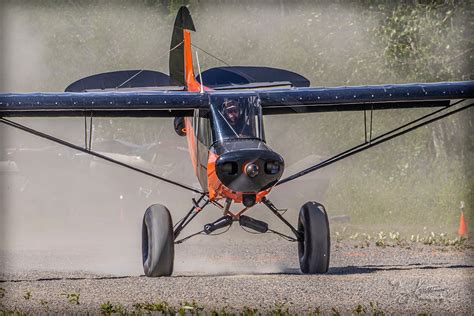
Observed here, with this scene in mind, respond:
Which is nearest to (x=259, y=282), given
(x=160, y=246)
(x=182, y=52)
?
(x=160, y=246)

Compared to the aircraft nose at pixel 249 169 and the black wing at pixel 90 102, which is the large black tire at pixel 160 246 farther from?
the black wing at pixel 90 102

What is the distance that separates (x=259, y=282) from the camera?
531 inches

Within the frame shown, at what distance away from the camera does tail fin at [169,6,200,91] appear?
1761 centimetres

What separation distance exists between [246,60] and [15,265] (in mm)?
6125

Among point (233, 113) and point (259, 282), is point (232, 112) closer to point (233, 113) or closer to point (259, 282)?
point (233, 113)

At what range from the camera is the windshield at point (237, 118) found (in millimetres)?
14156

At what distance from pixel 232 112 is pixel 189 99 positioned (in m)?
0.64

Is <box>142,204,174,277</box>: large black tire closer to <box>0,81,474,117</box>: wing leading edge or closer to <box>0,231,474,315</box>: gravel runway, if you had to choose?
<box>0,231,474,315</box>: gravel runway

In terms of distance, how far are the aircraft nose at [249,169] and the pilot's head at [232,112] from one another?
930 millimetres

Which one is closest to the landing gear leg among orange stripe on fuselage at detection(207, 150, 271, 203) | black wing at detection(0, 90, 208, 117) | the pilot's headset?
orange stripe on fuselage at detection(207, 150, 271, 203)

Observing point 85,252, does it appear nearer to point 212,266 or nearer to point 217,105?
point 212,266

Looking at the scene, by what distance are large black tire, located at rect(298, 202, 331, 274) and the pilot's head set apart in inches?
62.5

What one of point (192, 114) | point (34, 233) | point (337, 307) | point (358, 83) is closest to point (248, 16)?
point (358, 83)
